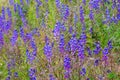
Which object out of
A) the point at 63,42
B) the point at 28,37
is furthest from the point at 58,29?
the point at 28,37

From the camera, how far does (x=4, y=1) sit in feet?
20.4

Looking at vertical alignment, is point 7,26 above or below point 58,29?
above

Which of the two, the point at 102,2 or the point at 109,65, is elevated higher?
the point at 102,2

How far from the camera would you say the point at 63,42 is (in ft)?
11.4

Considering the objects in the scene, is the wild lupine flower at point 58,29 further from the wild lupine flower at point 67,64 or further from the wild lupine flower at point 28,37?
the wild lupine flower at point 67,64

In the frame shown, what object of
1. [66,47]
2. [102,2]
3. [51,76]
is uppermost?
[102,2]

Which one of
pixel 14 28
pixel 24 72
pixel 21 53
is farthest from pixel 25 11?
pixel 24 72

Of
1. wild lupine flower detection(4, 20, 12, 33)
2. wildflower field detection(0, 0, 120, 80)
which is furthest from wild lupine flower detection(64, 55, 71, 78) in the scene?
wild lupine flower detection(4, 20, 12, 33)

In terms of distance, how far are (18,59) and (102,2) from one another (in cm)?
140

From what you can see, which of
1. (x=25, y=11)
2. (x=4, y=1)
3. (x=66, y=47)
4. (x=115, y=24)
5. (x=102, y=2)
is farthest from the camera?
(x=4, y=1)

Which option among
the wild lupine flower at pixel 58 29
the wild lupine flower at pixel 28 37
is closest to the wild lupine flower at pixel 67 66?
the wild lupine flower at pixel 58 29

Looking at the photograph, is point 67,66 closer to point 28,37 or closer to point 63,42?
point 63,42

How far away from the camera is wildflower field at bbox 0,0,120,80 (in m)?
3.33

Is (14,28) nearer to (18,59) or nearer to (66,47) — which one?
(18,59)
